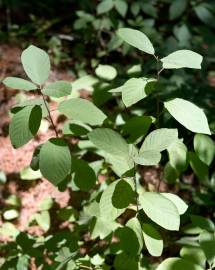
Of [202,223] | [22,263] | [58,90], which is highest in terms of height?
[58,90]

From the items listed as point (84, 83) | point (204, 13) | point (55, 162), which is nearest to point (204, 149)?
point (55, 162)

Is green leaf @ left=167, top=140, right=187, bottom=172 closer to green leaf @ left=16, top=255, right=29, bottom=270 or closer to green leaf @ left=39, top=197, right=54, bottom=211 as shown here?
green leaf @ left=16, top=255, right=29, bottom=270

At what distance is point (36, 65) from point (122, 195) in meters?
0.58

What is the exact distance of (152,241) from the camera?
1540mm

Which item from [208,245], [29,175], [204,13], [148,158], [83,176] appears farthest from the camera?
[204,13]

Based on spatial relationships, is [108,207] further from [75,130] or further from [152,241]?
[75,130]

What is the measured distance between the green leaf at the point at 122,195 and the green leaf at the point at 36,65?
1.60 ft

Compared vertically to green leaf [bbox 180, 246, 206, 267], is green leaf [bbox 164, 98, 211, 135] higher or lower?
higher

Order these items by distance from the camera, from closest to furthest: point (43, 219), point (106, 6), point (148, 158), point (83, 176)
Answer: point (148, 158) → point (83, 176) → point (43, 219) → point (106, 6)

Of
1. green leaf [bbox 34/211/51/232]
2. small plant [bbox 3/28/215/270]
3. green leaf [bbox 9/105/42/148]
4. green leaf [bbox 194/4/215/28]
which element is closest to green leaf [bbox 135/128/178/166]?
small plant [bbox 3/28/215/270]

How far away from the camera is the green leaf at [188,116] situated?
1.36 metres

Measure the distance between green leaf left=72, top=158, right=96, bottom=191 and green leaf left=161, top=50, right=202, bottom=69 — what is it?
0.58 meters

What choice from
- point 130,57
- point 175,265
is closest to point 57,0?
point 130,57

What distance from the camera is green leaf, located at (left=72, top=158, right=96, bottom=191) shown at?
1672mm
